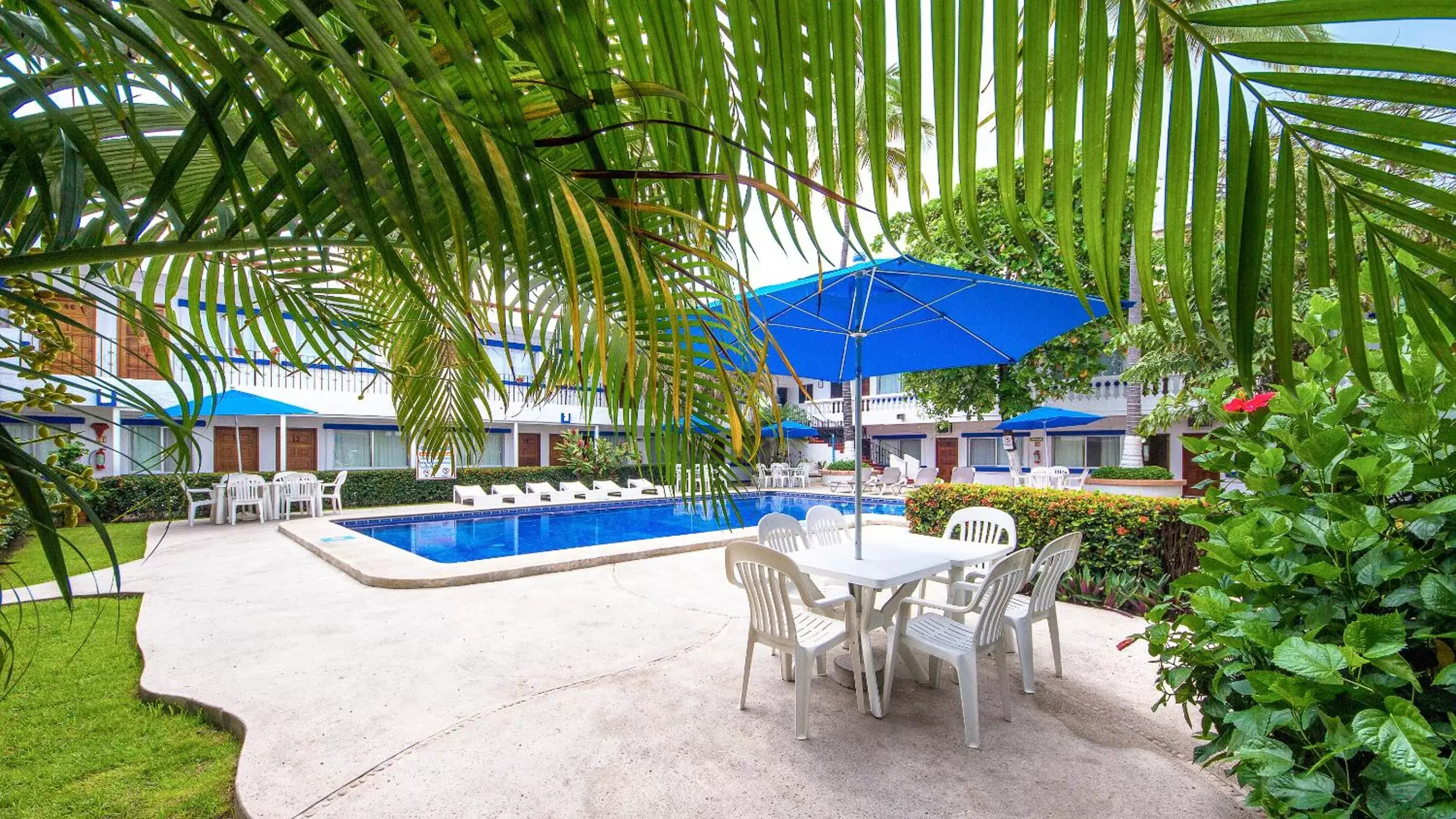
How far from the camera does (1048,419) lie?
19.6 m

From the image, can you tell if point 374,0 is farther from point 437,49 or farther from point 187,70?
point 187,70

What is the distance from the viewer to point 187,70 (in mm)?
1001

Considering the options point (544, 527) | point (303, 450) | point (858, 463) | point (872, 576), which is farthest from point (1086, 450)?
point (303, 450)

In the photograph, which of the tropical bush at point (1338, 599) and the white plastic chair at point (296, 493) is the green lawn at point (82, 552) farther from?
the tropical bush at point (1338, 599)

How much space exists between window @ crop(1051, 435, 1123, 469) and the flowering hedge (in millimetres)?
18071

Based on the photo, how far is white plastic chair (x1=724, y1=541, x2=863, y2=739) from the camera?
3.49 m

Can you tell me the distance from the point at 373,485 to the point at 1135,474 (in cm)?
1723

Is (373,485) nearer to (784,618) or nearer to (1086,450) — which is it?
(784,618)

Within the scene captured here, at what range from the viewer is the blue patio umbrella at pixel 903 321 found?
4402 millimetres

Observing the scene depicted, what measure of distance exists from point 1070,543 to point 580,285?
3.82m

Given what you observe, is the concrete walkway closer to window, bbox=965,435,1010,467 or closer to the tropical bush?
the tropical bush

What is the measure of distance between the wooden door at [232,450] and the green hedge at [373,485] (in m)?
2.05

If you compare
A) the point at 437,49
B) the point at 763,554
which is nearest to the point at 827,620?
the point at 763,554

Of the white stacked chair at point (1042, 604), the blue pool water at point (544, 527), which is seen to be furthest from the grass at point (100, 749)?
the blue pool water at point (544, 527)
